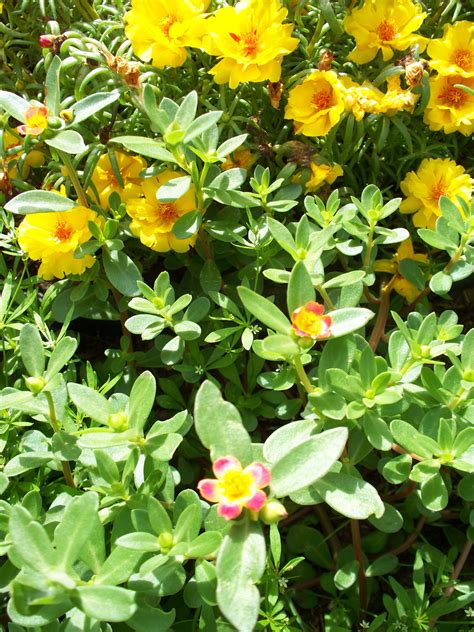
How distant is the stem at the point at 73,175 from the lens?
1.42 m

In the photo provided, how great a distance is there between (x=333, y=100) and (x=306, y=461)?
3.38 ft


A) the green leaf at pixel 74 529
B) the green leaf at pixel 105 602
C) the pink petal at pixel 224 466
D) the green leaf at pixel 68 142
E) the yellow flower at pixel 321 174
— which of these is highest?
the green leaf at pixel 68 142

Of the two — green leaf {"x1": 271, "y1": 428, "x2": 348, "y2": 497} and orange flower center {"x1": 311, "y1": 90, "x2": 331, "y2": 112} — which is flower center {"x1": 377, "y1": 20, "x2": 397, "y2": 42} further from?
Answer: green leaf {"x1": 271, "y1": 428, "x2": 348, "y2": 497}

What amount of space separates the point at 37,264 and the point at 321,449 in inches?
50.4

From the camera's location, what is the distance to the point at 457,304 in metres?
1.88

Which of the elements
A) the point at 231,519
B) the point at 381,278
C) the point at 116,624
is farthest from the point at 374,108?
the point at 116,624

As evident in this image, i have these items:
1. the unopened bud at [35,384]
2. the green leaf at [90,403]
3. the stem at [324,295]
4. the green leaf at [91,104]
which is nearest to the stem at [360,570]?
the stem at [324,295]

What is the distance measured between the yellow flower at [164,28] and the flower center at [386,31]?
17.3 inches

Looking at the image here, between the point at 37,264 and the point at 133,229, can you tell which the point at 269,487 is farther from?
the point at 37,264

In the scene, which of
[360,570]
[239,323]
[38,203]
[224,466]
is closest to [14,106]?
[38,203]

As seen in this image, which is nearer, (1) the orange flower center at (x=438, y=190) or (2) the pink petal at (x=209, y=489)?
(2) the pink petal at (x=209, y=489)

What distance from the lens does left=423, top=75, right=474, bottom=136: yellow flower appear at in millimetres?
1644

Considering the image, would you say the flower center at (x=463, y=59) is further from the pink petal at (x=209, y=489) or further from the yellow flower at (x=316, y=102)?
the pink petal at (x=209, y=489)

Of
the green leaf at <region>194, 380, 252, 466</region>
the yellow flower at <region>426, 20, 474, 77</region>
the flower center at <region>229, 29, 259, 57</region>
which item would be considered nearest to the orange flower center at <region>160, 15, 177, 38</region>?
the flower center at <region>229, 29, 259, 57</region>
